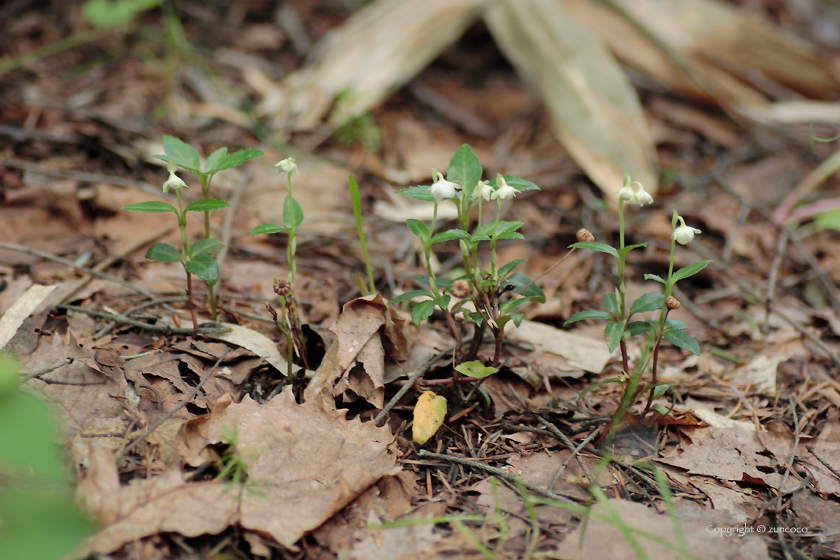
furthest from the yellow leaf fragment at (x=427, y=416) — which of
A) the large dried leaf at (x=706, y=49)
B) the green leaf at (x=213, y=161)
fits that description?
the large dried leaf at (x=706, y=49)

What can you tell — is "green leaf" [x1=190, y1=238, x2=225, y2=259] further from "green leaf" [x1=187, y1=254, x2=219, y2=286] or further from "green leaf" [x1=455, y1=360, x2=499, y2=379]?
"green leaf" [x1=455, y1=360, x2=499, y2=379]

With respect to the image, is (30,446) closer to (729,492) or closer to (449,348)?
(449,348)

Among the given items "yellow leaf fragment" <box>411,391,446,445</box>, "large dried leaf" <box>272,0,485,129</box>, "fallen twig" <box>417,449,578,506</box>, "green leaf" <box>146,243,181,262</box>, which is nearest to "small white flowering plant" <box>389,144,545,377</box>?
"yellow leaf fragment" <box>411,391,446,445</box>

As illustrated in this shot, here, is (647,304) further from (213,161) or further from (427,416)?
(213,161)

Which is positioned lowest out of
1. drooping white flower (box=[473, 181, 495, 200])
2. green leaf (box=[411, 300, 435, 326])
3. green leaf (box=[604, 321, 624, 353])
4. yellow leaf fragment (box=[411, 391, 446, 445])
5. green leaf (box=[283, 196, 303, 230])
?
yellow leaf fragment (box=[411, 391, 446, 445])

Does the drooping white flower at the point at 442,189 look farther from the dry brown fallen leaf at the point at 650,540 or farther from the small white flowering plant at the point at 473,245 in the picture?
the dry brown fallen leaf at the point at 650,540

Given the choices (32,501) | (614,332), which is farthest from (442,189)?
(32,501)

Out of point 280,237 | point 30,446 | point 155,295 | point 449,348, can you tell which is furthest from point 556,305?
point 30,446
